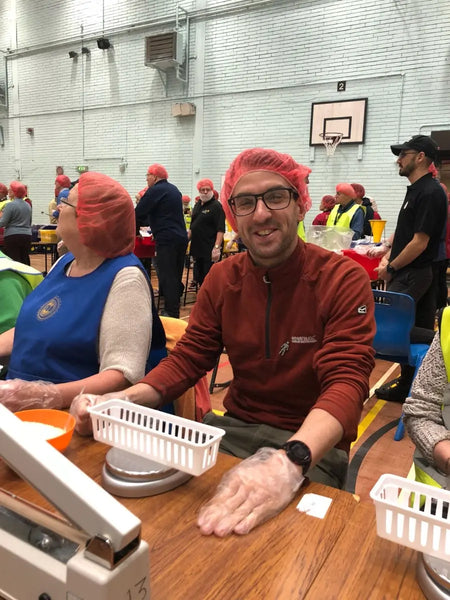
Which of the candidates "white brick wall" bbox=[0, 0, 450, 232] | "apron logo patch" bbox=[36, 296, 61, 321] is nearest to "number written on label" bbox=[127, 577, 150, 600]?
"apron logo patch" bbox=[36, 296, 61, 321]

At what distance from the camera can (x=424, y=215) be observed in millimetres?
3230

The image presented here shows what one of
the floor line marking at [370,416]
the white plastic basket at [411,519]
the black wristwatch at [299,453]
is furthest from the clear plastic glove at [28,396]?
the floor line marking at [370,416]

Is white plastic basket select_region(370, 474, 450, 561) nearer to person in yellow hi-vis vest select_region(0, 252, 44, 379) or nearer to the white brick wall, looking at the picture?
person in yellow hi-vis vest select_region(0, 252, 44, 379)

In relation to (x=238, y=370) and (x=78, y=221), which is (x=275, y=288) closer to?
(x=238, y=370)

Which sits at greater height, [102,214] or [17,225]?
[102,214]

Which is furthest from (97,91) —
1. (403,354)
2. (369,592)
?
(369,592)

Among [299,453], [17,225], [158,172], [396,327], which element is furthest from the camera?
[17,225]

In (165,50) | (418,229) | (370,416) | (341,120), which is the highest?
(165,50)

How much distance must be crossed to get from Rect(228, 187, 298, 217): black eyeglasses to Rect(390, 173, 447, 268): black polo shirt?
2.10 m

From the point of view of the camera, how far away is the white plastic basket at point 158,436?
0.92 m

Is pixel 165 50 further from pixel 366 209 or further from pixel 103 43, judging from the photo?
pixel 366 209

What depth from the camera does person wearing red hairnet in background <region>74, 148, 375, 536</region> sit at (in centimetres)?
134

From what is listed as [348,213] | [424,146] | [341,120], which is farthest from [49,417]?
[341,120]

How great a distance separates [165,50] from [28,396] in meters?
10.2
